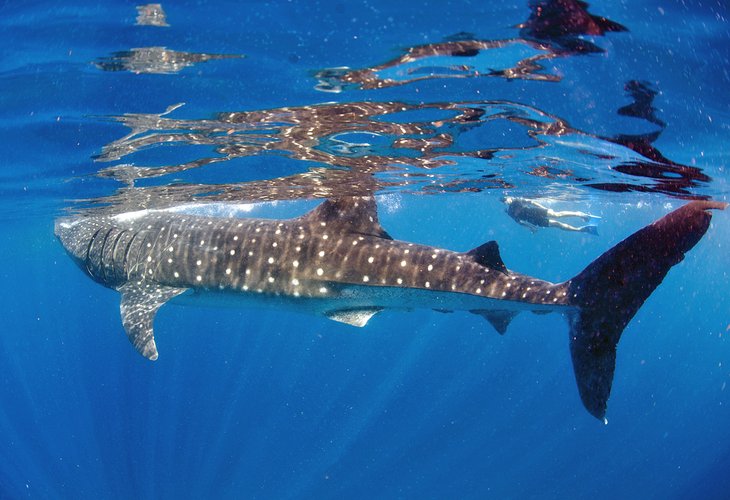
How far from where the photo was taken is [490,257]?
23.2 feet

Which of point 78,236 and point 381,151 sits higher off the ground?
point 381,151

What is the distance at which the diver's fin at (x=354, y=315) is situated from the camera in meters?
7.89

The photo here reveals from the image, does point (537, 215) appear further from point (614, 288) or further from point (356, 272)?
point (614, 288)

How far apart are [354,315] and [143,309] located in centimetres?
381

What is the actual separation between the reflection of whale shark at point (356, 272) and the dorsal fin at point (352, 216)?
0.06 ft

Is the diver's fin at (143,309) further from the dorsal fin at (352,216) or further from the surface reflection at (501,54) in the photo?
the surface reflection at (501,54)

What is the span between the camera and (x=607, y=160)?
40.1 ft

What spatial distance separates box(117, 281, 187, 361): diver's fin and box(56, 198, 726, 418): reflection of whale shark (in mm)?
22

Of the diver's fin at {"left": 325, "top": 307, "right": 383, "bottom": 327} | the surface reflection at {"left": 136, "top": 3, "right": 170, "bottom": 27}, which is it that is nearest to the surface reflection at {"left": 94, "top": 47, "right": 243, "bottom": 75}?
the surface reflection at {"left": 136, "top": 3, "right": 170, "bottom": 27}

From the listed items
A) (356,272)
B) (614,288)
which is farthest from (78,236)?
(614,288)

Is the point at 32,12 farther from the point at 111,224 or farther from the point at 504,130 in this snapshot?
the point at 504,130

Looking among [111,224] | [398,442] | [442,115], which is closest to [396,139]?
[442,115]

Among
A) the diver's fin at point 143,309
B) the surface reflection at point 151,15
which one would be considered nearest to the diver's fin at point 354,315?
the diver's fin at point 143,309

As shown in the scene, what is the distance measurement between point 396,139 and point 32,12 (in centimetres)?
677
